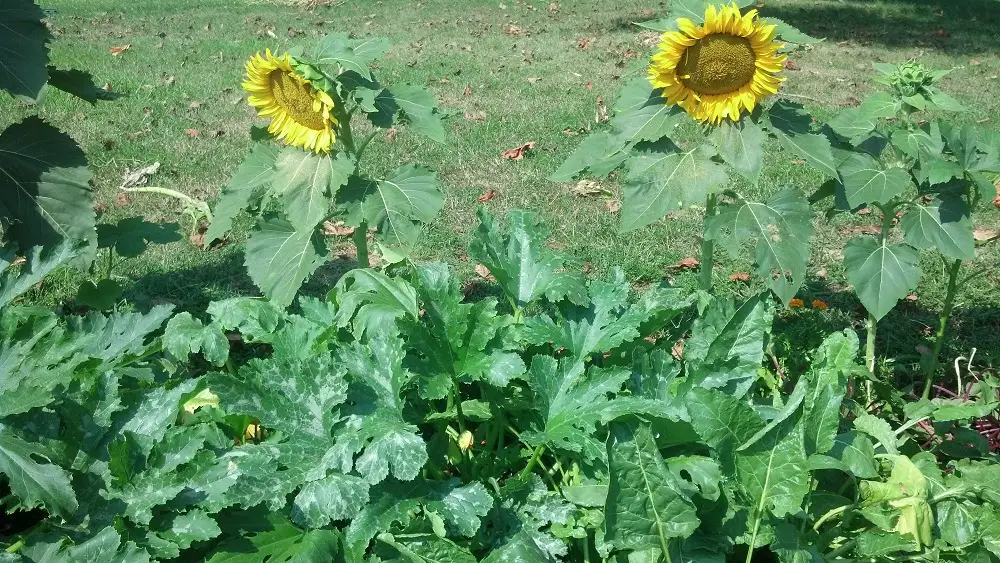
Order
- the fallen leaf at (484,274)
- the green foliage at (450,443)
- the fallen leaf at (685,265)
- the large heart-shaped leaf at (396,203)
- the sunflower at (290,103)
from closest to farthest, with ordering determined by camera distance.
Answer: the green foliage at (450,443), the sunflower at (290,103), the large heart-shaped leaf at (396,203), the fallen leaf at (484,274), the fallen leaf at (685,265)

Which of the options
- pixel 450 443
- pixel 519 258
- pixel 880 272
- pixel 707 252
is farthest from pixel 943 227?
pixel 450 443

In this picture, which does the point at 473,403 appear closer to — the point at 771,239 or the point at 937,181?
the point at 771,239

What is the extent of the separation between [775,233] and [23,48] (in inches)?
88.0

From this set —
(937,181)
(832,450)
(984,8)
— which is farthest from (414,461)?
(984,8)

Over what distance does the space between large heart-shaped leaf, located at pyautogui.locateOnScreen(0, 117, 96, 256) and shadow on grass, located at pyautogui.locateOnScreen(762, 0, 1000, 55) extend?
7772 millimetres

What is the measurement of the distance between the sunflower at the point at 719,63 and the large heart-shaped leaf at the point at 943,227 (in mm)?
634

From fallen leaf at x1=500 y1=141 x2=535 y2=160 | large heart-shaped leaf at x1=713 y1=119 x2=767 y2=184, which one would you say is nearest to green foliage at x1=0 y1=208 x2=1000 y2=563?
large heart-shaped leaf at x1=713 y1=119 x2=767 y2=184

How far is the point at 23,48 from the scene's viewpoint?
94.1 inches

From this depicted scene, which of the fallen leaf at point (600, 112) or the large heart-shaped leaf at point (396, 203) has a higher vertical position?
the large heart-shaped leaf at point (396, 203)

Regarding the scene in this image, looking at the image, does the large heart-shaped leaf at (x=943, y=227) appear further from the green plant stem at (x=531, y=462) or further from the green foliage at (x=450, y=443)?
the green plant stem at (x=531, y=462)

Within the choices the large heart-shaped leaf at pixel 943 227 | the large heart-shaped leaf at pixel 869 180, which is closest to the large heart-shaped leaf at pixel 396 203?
the large heart-shaped leaf at pixel 869 180

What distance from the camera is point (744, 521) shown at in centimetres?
185

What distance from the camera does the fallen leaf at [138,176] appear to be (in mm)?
4477

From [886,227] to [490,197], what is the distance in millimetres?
2193
